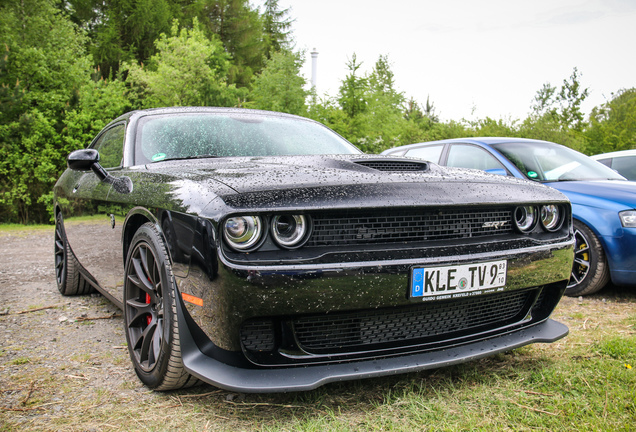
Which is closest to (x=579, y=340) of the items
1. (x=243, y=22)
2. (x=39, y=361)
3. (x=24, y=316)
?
(x=39, y=361)

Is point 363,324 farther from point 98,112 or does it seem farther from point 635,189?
point 98,112

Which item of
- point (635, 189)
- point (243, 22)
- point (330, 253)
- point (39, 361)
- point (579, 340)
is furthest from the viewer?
point (243, 22)

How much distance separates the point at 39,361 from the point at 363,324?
1841mm

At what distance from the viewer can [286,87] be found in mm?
13086

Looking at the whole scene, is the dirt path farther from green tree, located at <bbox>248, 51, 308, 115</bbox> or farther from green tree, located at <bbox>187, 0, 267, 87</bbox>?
green tree, located at <bbox>187, 0, 267, 87</bbox>

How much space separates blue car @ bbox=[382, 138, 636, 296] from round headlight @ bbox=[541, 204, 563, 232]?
5.49 feet

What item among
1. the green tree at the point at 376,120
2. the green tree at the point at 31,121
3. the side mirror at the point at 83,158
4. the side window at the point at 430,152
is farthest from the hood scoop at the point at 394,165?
the green tree at the point at 31,121

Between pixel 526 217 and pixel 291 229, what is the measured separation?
4.16 feet

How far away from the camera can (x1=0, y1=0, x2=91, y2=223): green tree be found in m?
13.2

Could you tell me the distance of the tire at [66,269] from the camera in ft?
12.7

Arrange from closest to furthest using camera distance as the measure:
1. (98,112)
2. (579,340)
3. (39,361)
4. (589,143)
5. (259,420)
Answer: (259,420), (39,361), (579,340), (98,112), (589,143)

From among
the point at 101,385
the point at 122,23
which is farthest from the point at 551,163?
the point at 122,23

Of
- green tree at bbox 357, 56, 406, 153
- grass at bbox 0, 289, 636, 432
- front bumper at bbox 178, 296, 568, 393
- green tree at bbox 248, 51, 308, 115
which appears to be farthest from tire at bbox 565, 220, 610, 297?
green tree at bbox 248, 51, 308, 115

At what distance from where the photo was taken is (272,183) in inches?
70.9
